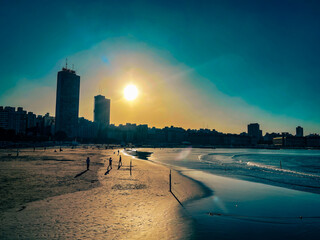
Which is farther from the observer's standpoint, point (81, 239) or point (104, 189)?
point (104, 189)

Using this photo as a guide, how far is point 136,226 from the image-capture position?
1064cm

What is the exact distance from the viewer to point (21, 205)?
13.0m

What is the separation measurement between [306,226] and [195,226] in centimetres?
590

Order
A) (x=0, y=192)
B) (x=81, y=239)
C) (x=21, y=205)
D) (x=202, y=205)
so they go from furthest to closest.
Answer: (x=0, y=192), (x=202, y=205), (x=21, y=205), (x=81, y=239)

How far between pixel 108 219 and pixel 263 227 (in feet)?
27.3

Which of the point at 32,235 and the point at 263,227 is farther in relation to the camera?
the point at 263,227

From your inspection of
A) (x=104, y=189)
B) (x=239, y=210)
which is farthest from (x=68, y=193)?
(x=239, y=210)

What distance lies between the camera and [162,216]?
39.9ft

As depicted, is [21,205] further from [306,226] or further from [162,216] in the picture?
[306,226]

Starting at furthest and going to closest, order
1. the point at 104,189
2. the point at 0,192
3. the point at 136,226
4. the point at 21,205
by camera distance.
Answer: the point at 104,189 < the point at 0,192 < the point at 21,205 < the point at 136,226

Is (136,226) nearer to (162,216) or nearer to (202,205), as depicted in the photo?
(162,216)

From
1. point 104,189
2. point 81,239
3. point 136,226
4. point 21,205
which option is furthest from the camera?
point 104,189

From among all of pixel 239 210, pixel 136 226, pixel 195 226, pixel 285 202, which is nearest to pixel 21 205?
pixel 136 226

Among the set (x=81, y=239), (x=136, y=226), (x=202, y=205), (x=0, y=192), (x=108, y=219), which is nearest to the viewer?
(x=81, y=239)
